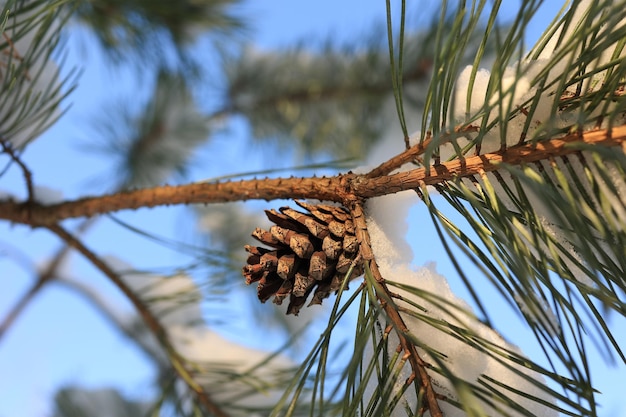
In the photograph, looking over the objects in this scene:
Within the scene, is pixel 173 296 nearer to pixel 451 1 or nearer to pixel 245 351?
pixel 245 351

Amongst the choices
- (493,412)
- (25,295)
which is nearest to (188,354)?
(493,412)

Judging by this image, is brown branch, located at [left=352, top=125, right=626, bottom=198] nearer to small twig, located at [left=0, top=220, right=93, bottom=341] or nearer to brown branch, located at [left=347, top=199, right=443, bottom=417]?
brown branch, located at [left=347, top=199, right=443, bottom=417]

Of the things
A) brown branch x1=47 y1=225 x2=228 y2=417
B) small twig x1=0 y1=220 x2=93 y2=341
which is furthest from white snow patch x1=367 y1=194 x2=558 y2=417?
small twig x1=0 y1=220 x2=93 y2=341

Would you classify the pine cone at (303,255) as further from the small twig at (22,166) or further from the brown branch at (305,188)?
the small twig at (22,166)

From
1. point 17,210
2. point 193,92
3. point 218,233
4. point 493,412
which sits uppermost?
point 193,92

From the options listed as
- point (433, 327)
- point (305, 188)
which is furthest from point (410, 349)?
point (305, 188)
